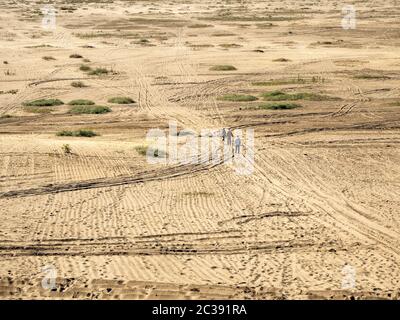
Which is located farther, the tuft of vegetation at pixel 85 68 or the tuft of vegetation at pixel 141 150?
the tuft of vegetation at pixel 85 68

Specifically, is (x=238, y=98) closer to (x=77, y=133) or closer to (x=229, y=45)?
(x=77, y=133)

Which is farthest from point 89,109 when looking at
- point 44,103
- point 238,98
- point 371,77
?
point 371,77

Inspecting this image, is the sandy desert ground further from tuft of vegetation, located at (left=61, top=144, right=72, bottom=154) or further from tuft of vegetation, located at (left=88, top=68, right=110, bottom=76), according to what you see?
tuft of vegetation, located at (left=88, top=68, right=110, bottom=76)

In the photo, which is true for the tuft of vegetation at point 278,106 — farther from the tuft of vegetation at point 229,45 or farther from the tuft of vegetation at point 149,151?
the tuft of vegetation at point 229,45

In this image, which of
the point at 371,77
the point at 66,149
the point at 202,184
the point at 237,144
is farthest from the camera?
the point at 371,77

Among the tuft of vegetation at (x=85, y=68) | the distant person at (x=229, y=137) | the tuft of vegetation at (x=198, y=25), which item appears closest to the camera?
the distant person at (x=229, y=137)

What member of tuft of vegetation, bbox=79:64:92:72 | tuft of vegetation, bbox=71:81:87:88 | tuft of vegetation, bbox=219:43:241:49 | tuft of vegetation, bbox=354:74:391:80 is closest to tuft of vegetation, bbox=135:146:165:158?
tuft of vegetation, bbox=71:81:87:88

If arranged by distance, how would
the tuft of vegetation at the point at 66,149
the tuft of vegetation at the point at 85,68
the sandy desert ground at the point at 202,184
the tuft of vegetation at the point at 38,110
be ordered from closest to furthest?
1. the sandy desert ground at the point at 202,184
2. the tuft of vegetation at the point at 66,149
3. the tuft of vegetation at the point at 38,110
4. the tuft of vegetation at the point at 85,68

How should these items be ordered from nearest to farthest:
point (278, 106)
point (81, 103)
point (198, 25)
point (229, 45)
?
point (278, 106) → point (81, 103) → point (229, 45) → point (198, 25)

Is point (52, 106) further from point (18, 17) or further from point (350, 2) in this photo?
point (350, 2)

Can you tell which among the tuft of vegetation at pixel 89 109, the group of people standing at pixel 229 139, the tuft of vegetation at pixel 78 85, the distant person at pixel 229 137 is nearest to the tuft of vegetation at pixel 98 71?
the tuft of vegetation at pixel 78 85
